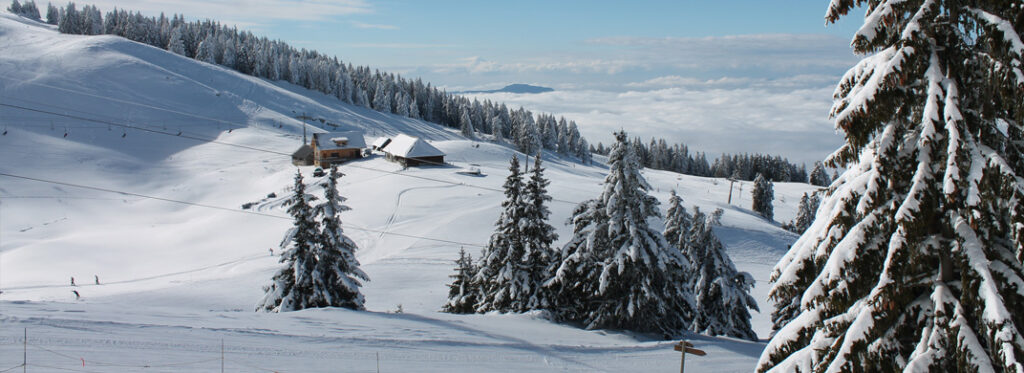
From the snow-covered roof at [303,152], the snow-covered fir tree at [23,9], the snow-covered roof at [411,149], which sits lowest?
the snow-covered roof at [303,152]

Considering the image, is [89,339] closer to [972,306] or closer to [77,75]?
[972,306]

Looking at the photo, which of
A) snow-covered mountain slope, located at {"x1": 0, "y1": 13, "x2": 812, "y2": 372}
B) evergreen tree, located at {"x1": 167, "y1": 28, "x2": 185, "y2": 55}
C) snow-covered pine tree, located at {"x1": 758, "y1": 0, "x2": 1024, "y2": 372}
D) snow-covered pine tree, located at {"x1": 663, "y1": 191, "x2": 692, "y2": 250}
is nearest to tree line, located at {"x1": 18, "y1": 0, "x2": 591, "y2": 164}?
evergreen tree, located at {"x1": 167, "y1": 28, "x2": 185, "y2": 55}

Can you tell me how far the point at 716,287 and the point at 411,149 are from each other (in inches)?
2237

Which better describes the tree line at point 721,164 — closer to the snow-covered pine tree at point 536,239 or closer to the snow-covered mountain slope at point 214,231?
the snow-covered mountain slope at point 214,231

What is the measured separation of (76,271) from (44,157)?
46858 mm

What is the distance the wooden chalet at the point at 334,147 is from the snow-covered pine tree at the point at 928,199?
77284 millimetres

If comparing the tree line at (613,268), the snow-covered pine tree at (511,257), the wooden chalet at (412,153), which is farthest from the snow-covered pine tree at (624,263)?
the wooden chalet at (412,153)

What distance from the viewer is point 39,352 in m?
14.0

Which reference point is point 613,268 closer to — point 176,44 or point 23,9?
point 176,44

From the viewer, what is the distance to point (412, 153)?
8006 centimetres

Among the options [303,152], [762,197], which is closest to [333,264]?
[303,152]

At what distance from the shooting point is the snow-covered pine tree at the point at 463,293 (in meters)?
31.3

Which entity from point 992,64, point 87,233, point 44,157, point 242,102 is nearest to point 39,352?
point 992,64

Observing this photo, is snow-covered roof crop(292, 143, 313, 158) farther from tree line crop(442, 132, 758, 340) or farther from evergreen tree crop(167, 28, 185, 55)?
evergreen tree crop(167, 28, 185, 55)
